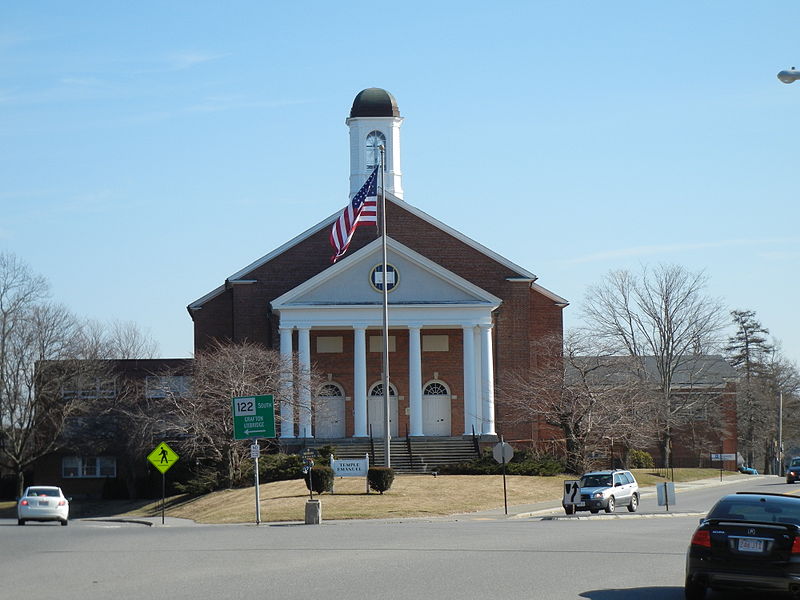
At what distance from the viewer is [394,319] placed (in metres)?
56.1

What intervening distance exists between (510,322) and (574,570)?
41.6 m

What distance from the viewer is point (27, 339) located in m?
70.8

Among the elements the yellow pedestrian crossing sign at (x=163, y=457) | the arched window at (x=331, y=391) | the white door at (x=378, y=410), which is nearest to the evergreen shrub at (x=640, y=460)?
the white door at (x=378, y=410)

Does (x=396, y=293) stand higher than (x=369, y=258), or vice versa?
(x=369, y=258)

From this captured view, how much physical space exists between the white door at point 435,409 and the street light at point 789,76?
4172 centimetres

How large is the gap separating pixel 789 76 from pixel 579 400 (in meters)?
35.5

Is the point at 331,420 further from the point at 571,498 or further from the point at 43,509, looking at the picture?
the point at 571,498

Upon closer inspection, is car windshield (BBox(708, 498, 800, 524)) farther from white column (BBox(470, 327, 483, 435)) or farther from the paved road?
white column (BBox(470, 327, 483, 435))

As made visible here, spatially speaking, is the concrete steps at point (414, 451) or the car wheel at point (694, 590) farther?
the concrete steps at point (414, 451)

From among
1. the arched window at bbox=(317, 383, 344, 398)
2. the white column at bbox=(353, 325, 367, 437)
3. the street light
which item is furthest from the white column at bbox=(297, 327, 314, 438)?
the street light

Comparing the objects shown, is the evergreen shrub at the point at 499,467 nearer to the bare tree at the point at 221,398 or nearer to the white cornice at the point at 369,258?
the bare tree at the point at 221,398

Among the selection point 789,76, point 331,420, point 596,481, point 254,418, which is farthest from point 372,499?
point 789,76

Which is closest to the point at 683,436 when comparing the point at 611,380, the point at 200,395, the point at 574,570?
the point at 611,380

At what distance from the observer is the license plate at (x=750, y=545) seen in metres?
14.7
